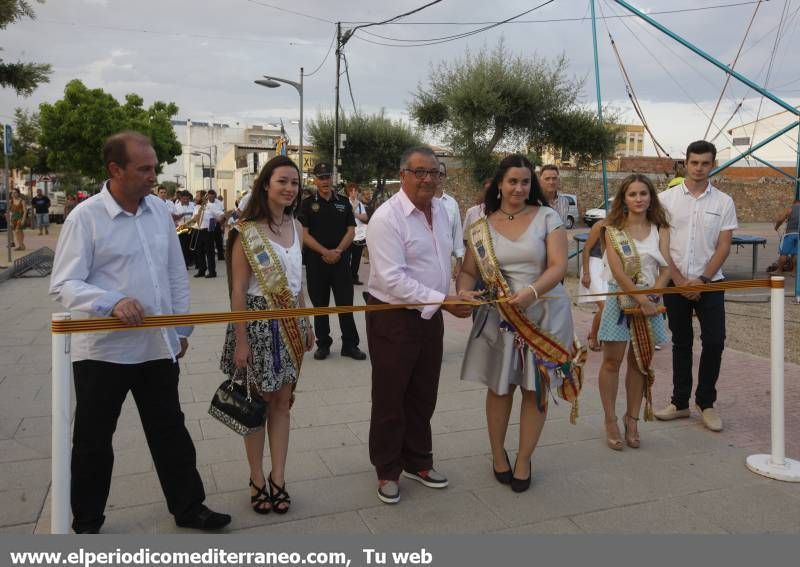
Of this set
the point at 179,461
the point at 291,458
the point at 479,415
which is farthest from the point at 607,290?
the point at 179,461

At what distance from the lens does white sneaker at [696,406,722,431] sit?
4.84m

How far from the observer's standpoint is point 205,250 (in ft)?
45.8

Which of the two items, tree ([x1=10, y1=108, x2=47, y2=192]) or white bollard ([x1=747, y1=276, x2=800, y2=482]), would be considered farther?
tree ([x1=10, y1=108, x2=47, y2=192])

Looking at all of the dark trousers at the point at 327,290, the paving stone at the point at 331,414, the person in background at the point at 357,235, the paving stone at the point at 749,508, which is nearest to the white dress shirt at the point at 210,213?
the person in background at the point at 357,235

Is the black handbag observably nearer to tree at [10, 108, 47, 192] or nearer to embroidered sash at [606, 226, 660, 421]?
embroidered sash at [606, 226, 660, 421]

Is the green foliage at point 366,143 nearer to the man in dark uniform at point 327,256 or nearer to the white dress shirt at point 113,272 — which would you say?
the man in dark uniform at point 327,256

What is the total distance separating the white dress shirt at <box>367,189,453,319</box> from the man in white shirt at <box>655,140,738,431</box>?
2.01 metres

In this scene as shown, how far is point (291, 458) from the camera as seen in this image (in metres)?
4.32

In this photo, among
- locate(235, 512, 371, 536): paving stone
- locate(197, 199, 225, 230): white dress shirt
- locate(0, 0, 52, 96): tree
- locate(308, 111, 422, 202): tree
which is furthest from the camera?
locate(308, 111, 422, 202): tree

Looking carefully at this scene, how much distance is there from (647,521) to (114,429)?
251cm

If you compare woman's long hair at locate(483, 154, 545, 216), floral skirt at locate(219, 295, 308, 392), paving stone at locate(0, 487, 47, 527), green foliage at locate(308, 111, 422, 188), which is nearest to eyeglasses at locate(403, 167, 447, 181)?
woman's long hair at locate(483, 154, 545, 216)

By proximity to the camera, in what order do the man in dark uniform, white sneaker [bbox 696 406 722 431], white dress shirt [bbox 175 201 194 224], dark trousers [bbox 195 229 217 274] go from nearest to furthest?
1. white sneaker [bbox 696 406 722 431]
2. the man in dark uniform
3. dark trousers [bbox 195 229 217 274]
4. white dress shirt [bbox 175 201 194 224]

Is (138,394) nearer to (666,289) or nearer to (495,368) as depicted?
(495,368)

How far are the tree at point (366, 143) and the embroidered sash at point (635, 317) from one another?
26.3 metres
